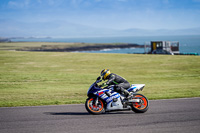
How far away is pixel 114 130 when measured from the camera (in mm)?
7996

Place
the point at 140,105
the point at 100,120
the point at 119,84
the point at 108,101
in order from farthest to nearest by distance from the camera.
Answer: the point at 140,105, the point at 119,84, the point at 108,101, the point at 100,120

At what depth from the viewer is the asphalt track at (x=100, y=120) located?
26.6ft

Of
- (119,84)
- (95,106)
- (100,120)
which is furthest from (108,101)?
(100,120)

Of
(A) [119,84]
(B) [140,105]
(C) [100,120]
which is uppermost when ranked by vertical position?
(A) [119,84]

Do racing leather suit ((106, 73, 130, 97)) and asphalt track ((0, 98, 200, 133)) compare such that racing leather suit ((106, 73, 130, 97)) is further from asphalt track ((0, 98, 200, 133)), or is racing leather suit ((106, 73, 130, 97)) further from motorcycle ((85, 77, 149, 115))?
asphalt track ((0, 98, 200, 133))

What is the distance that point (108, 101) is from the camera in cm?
1030

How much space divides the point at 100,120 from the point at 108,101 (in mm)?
1172

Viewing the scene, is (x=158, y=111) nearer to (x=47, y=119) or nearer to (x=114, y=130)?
(x=114, y=130)

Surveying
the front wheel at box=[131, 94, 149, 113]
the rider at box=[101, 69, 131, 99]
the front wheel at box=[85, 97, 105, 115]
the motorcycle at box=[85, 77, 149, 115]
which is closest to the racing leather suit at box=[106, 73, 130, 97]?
the rider at box=[101, 69, 131, 99]

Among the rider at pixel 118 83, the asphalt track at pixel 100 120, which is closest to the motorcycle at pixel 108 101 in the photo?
the rider at pixel 118 83

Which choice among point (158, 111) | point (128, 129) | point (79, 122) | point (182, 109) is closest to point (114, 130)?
point (128, 129)

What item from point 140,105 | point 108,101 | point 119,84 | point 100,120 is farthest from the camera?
point 140,105

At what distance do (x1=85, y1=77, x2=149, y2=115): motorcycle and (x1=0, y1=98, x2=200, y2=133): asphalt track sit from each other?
0.24 m

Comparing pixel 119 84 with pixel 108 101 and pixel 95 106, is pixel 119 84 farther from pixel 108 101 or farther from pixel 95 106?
pixel 95 106
